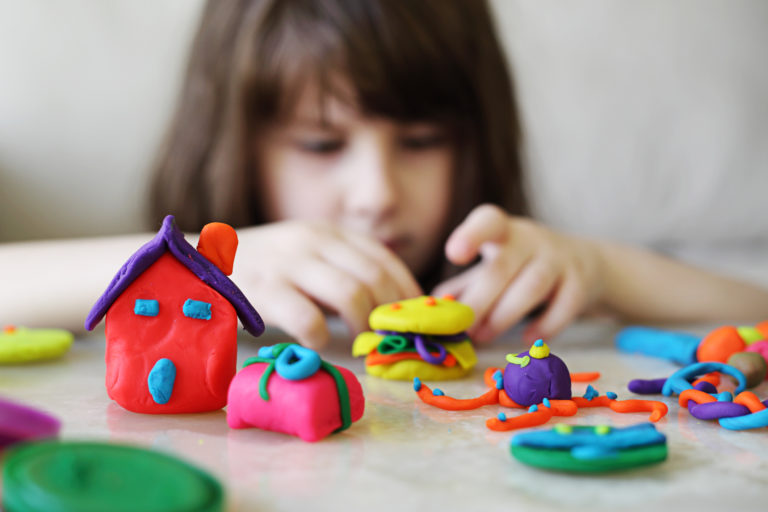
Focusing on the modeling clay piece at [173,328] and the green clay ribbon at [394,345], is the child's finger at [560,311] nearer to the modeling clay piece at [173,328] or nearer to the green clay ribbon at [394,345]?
the green clay ribbon at [394,345]

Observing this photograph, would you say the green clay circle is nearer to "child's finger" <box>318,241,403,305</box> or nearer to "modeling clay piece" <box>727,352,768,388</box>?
"modeling clay piece" <box>727,352,768,388</box>

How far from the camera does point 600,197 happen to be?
174cm

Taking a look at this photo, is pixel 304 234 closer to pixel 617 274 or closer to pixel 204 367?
pixel 204 367

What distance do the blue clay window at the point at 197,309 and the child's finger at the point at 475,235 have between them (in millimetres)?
356

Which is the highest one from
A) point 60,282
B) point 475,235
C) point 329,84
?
point 329,84

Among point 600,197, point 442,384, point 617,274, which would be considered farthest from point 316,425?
point 600,197

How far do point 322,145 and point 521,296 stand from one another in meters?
0.43

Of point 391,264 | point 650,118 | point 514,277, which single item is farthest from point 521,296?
point 650,118

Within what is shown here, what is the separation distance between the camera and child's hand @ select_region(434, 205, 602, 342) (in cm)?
84

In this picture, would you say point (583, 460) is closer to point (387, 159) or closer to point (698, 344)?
point (698, 344)

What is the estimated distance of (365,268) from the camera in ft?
2.64

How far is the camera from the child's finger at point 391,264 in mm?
805

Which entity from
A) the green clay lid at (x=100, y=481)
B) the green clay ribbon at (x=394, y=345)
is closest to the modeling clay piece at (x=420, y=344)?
the green clay ribbon at (x=394, y=345)

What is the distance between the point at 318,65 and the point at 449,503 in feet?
2.87
